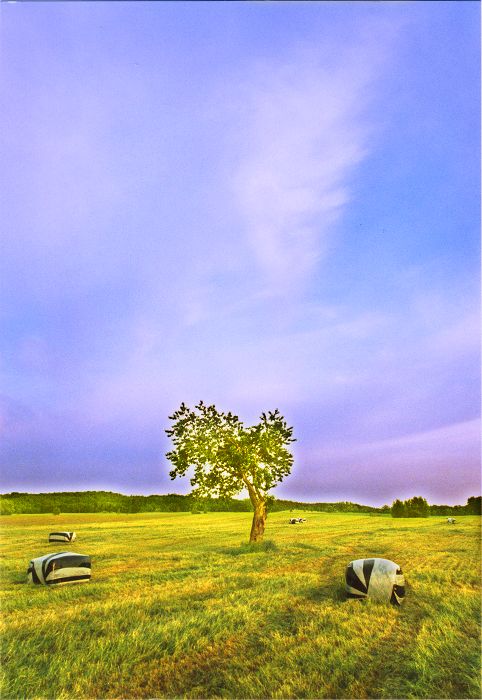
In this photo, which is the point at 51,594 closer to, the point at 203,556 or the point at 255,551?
the point at 203,556

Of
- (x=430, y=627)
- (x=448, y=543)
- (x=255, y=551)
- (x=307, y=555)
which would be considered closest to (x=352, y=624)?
(x=430, y=627)

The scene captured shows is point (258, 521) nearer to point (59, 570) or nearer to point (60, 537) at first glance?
point (59, 570)

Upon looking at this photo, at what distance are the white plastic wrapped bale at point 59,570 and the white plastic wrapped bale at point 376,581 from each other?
32.3 feet

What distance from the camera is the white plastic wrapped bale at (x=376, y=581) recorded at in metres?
12.1

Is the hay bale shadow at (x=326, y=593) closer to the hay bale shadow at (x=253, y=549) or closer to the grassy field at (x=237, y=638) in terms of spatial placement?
the grassy field at (x=237, y=638)

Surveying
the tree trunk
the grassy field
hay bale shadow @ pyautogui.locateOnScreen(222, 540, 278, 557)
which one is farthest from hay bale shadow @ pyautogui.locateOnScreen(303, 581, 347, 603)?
the tree trunk

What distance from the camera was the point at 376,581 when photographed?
12258 millimetres

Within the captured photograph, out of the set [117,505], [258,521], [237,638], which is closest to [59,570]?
[237,638]

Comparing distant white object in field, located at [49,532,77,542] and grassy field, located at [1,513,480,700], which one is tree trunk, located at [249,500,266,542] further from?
distant white object in field, located at [49,532,77,542]

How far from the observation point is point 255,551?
978 inches

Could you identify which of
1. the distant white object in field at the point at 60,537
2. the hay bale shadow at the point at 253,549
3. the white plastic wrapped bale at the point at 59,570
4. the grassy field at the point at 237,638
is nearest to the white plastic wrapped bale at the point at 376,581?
the grassy field at the point at 237,638

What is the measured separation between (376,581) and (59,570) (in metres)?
11.2

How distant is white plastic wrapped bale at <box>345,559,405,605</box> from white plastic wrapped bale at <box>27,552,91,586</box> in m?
9.84

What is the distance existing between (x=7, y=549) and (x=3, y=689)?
26.9m
